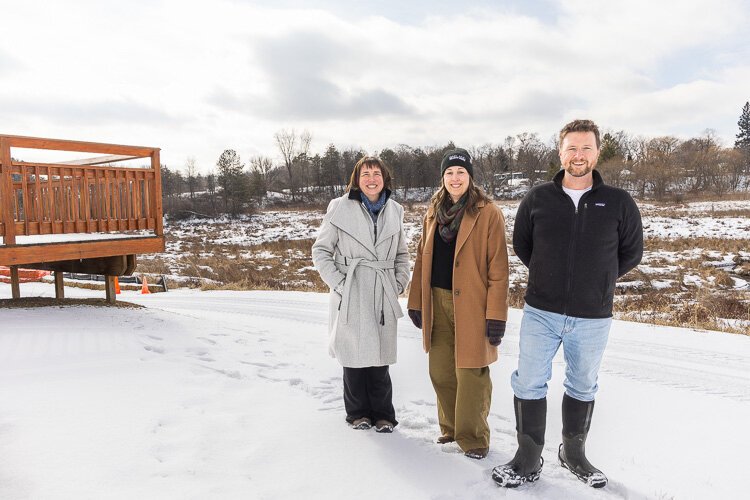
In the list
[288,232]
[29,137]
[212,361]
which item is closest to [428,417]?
[212,361]

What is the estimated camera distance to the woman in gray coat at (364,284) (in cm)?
322

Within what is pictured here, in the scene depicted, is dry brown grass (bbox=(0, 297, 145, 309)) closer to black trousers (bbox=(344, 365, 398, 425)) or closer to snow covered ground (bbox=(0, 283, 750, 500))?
snow covered ground (bbox=(0, 283, 750, 500))

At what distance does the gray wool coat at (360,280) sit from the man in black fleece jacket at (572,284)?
36.6 inches

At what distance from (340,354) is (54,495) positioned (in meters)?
1.72

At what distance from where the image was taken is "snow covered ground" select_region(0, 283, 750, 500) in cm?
252

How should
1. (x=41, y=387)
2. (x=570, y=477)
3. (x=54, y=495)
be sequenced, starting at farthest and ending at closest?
(x=41, y=387) → (x=570, y=477) → (x=54, y=495)

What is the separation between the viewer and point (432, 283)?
3096 millimetres

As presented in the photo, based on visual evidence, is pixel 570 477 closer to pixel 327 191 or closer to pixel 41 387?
pixel 41 387

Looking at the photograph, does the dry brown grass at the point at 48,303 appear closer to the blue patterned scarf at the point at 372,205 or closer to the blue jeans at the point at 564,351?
the blue patterned scarf at the point at 372,205

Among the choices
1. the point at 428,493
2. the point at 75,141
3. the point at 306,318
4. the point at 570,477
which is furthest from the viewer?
the point at 306,318

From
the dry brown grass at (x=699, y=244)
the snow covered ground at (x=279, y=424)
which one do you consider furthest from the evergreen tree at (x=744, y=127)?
the snow covered ground at (x=279, y=424)

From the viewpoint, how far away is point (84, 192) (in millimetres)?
6277

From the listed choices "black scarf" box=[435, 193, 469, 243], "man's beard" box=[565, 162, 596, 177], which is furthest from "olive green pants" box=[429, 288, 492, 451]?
"man's beard" box=[565, 162, 596, 177]

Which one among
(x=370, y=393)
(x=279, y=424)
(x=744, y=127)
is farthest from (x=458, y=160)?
(x=744, y=127)
